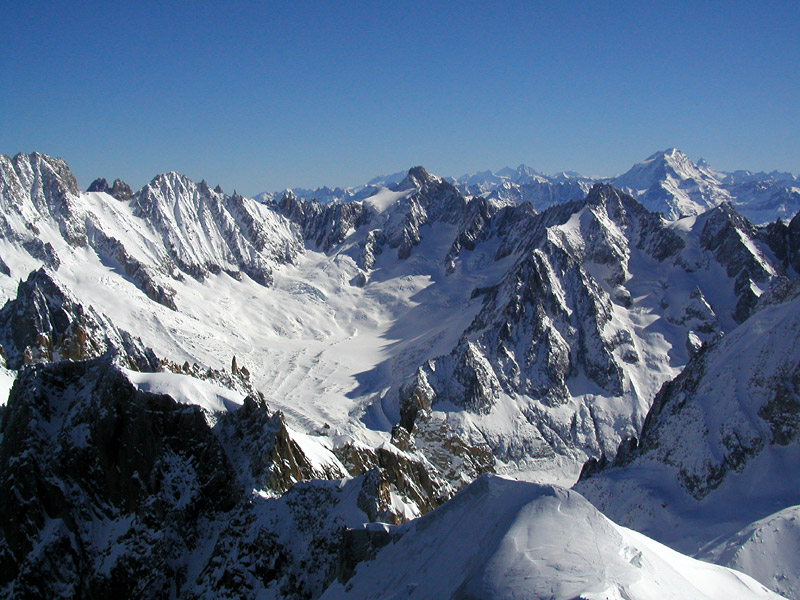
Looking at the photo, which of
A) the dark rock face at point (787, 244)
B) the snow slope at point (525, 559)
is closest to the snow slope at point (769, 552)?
the snow slope at point (525, 559)

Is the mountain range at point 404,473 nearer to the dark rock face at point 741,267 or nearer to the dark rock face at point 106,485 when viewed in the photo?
the dark rock face at point 106,485

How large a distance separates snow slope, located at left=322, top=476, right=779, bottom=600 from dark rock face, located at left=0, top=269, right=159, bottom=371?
265 ft

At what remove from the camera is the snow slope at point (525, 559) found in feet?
105

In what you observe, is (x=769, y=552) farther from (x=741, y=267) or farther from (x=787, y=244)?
(x=787, y=244)

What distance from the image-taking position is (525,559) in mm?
33438

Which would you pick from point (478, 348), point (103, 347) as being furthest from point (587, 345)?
point (103, 347)

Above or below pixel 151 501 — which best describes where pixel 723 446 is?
below

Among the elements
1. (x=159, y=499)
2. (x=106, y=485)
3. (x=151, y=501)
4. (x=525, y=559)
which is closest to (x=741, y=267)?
(x=525, y=559)

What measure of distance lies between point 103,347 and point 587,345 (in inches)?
4945

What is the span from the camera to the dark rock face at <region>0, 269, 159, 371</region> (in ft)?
367

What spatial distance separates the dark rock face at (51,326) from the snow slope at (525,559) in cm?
8066

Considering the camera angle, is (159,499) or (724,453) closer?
(159,499)

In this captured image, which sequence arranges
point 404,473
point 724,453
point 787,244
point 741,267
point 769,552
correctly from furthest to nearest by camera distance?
point 787,244, point 741,267, point 724,453, point 769,552, point 404,473

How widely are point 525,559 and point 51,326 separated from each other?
120 m
